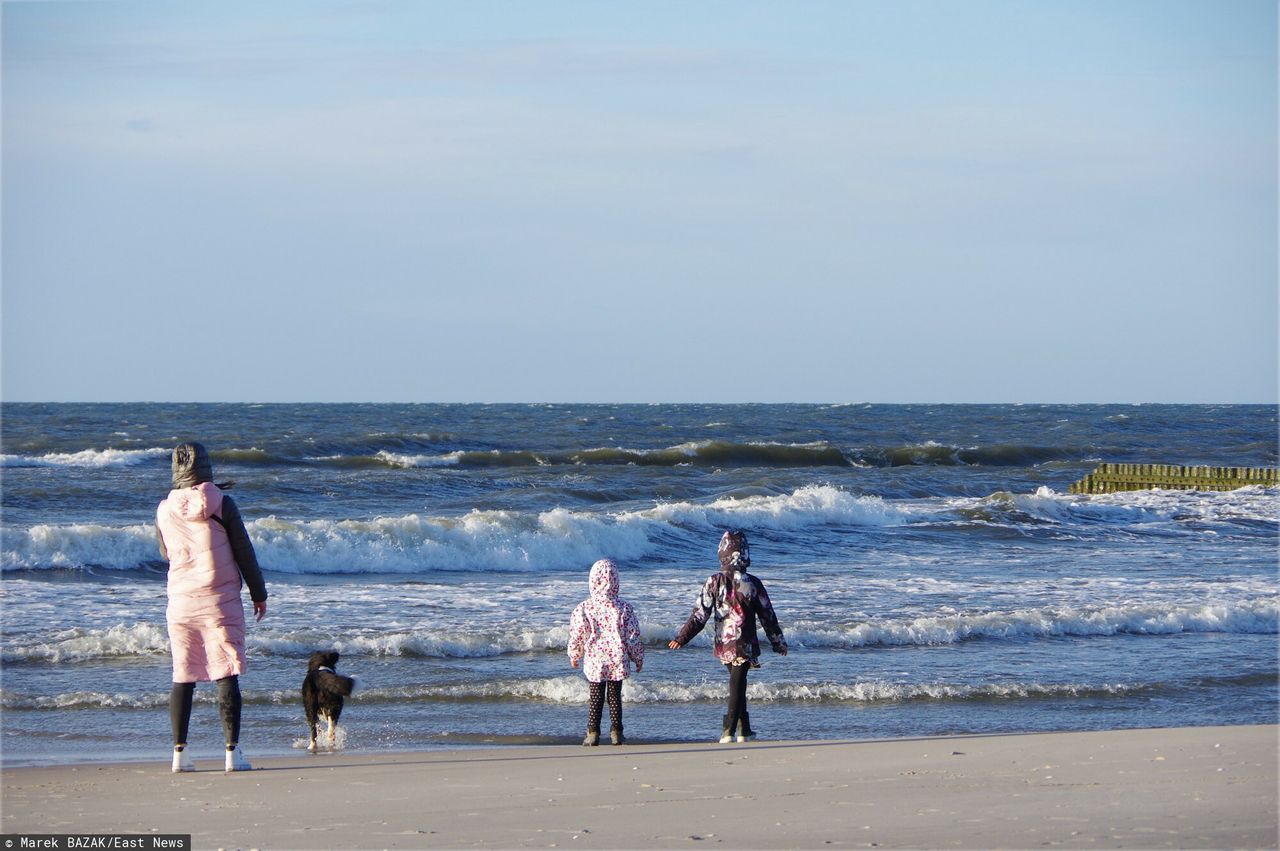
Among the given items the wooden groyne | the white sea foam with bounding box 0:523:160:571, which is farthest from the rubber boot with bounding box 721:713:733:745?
the wooden groyne

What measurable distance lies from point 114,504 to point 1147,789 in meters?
21.9

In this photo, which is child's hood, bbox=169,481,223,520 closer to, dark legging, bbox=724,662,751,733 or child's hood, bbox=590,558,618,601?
child's hood, bbox=590,558,618,601

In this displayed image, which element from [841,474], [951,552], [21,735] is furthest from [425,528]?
[841,474]

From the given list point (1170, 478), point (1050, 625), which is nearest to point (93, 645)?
point (1050, 625)

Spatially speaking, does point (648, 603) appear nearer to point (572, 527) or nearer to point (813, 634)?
point (813, 634)

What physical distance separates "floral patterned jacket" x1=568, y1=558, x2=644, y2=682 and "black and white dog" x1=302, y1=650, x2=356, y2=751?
1.40 m

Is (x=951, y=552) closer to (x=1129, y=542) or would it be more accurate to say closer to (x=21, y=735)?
(x=1129, y=542)

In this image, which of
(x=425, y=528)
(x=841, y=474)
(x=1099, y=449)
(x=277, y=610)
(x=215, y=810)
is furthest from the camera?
(x=1099, y=449)

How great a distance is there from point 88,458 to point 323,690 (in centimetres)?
3150

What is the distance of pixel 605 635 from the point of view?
7949 millimetres

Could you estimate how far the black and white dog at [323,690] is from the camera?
24.8 feet

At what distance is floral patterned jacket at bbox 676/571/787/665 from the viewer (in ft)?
25.8

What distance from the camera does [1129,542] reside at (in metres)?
21.7

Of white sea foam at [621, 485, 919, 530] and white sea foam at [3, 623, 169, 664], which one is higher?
white sea foam at [621, 485, 919, 530]
